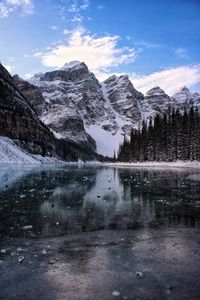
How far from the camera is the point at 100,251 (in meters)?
11.5

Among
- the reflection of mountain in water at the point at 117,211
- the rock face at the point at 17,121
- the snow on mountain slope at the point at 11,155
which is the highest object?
the rock face at the point at 17,121

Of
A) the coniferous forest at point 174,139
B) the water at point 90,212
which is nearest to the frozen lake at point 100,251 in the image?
the water at point 90,212

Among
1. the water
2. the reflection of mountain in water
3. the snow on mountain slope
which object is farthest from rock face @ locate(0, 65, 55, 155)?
the reflection of mountain in water

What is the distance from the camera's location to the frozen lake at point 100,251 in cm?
836

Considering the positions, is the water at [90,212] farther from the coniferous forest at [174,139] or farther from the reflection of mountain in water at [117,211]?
the coniferous forest at [174,139]

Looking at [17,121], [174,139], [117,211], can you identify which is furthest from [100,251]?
[17,121]

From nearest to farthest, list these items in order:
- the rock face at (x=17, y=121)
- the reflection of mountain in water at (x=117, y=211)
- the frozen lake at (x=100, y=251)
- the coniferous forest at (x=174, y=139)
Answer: the frozen lake at (x=100, y=251)
the reflection of mountain in water at (x=117, y=211)
the coniferous forest at (x=174, y=139)
the rock face at (x=17, y=121)

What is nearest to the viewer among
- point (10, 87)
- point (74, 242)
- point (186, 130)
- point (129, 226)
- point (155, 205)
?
point (74, 242)

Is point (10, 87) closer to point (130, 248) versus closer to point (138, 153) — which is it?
point (138, 153)

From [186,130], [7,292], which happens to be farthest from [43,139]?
[7,292]

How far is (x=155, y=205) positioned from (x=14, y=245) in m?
10.8

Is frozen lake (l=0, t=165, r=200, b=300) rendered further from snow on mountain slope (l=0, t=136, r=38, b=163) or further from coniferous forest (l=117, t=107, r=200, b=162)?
snow on mountain slope (l=0, t=136, r=38, b=163)

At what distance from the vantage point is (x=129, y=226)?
15.2m

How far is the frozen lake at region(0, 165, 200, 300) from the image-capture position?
27.4ft
